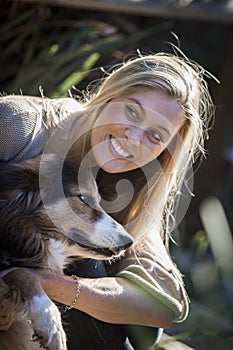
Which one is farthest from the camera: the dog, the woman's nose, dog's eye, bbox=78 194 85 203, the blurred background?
the blurred background

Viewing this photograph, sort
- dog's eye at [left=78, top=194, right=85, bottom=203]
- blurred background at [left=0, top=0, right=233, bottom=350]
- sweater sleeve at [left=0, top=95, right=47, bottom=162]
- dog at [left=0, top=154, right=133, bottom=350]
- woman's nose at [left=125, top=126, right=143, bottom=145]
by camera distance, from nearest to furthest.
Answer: dog at [left=0, top=154, right=133, bottom=350]
dog's eye at [left=78, top=194, right=85, bottom=203]
sweater sleeve at [left=0, top=95, right=47, bottom=162]
woman's nose at [left=125, top=126, right=143, bottom=145]
blurred background at [left=0, top=0, right=233, bottom=350]

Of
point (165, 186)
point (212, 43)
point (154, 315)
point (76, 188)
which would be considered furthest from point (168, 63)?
point (212, 43)

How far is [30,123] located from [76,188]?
326mm

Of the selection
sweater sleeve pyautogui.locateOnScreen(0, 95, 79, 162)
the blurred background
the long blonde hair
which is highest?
sweater sleeve pyautogui.locateOnScreen(0, 95, 79, 162)

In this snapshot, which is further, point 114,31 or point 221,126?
point 221,126

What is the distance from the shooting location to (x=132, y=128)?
2629 millimetres

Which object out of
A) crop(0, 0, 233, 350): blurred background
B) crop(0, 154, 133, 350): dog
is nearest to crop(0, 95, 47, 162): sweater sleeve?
crop(0, 154, 133, 350): dog

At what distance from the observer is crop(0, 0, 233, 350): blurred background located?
4.54 meters

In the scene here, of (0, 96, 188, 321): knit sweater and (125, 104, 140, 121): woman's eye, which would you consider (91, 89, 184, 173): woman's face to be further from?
(0, 96, 188, 321): knit sweater

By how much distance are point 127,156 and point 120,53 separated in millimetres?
2529

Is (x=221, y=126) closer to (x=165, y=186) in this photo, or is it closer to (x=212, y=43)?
(x=212, y=43)

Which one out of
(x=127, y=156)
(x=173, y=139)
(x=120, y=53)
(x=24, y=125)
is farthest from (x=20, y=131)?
(x=120, y=53)

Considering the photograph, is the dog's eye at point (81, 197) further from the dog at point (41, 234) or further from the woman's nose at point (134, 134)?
the woman's nose at point (134, 134)

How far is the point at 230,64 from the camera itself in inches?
221
